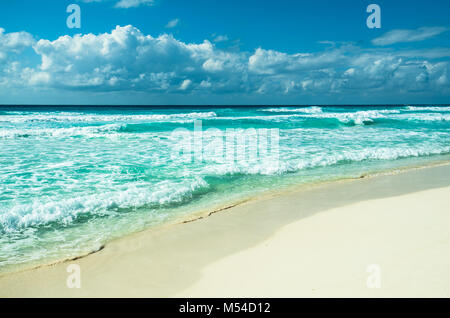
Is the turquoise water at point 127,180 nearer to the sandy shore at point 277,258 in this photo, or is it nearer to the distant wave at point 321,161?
the distant wave at point 321,161

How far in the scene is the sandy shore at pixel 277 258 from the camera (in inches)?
116

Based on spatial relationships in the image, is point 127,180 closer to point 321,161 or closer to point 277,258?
point 277,258

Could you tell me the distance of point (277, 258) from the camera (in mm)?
3604

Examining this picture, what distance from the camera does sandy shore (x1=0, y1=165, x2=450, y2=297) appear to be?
9.70ft

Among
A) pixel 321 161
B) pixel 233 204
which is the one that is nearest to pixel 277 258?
pixel 233 204

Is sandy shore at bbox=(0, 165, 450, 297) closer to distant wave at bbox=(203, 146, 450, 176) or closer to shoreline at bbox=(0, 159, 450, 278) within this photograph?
shoreline at bbox=(0, 159, 450, 278)

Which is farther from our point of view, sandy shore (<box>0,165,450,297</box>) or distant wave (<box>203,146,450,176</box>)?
distant wave (<box>203,146,450,176</box>)

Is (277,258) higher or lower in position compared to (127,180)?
lower

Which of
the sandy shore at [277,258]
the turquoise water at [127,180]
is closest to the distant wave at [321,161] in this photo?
the turquoise water at [127,180]

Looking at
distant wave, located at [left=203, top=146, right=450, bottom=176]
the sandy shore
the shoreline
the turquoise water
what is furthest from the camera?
distant wave, located at [left=203, top=146, right=450, bottom=176]

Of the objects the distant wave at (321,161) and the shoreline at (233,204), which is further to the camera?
the distant wave at (321,161)

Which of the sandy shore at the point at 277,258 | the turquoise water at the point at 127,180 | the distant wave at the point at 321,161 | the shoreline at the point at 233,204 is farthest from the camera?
the distant wave at the point at 321,161

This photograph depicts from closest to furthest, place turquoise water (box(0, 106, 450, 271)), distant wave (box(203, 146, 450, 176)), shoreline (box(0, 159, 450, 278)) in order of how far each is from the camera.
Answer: shoreline (box(0, 159, 450, 278)) < turquoise water (box(0, 106, 450, 271)) < distant wave (box(203, 146, 450, 176))

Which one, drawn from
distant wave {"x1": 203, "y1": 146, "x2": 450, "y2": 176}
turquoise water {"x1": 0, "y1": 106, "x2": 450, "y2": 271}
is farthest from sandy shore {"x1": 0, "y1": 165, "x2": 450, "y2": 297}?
distant wave {"x1": 203, "y1": 146, "x2": 450, "y2": 176}
